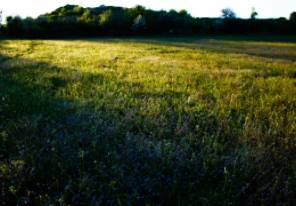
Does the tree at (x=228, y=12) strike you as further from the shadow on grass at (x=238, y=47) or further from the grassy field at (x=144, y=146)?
the grassy field at (x=144, y=146)

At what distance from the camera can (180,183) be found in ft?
13.0

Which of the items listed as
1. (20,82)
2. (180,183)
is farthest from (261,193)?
(20,82)

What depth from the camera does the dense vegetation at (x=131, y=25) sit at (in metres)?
51.4

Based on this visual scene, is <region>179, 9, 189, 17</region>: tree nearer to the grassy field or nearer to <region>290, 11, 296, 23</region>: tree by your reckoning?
<region>290, 11, 296, 23</region>: tree

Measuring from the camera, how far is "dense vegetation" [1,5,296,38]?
51.4 meters

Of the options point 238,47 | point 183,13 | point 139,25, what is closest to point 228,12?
point 183,13

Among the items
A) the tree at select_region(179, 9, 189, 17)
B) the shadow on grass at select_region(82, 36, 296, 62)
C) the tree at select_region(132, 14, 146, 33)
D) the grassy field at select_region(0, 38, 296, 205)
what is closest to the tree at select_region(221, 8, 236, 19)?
the tree at select_region(179, 9, 189, 17)

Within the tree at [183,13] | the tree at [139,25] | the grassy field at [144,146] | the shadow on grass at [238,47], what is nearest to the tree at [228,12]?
the tree at [183,13]

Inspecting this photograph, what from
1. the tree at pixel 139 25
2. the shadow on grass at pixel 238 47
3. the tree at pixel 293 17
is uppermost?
the tree at pixel 293 17

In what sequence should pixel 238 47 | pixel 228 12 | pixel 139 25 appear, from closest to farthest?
pixel 238 47, pixel 139 25, pixel 228 12

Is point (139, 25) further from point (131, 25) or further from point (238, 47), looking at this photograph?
point (238, 47)

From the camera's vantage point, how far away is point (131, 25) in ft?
198

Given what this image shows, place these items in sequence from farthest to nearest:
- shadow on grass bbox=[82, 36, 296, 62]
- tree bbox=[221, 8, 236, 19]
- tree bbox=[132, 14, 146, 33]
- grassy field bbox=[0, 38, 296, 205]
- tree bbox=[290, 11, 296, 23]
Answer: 1. tree bbox=[221, 8, 236, 19]
2. tree bbox=[290, 11, 296, 23]
3. tree bbox=[132, 14, 146, 33]
4. shadow on grass bbox=[82, 36, 296, 62]
5. grassy field bbox=[0, 38, 296, 205]

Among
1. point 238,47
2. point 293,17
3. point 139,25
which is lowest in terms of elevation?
point 238,47
